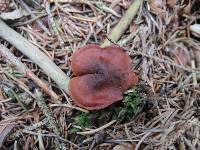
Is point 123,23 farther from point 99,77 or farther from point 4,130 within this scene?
point 4,130

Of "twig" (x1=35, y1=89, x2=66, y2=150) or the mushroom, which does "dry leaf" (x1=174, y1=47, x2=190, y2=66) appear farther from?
"twig" (x1=35, y1=89, x2=66, y2=150)

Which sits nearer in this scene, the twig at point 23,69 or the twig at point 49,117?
the twig at point 49,117

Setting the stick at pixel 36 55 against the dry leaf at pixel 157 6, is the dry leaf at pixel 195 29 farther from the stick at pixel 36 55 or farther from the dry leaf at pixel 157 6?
the stick at pixel 36 55

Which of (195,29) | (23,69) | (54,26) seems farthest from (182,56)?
(23,69)

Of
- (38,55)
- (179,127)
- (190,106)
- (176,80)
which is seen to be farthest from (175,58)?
(38,55)

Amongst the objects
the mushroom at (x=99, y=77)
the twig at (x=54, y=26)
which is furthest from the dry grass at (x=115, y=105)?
the mushroom at (x=99, y=77)

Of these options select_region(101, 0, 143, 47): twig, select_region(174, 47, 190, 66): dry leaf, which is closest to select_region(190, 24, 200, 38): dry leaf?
select_region(174, 47, 190, 66): dry leaf

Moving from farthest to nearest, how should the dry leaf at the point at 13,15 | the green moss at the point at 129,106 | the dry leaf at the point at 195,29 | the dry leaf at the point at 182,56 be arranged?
the dry leaf at the point at 195,29 < the dry leaf at the point at 182,56 < the dry leaf at the point at 13,15 < the green moss at the point at 129,106
